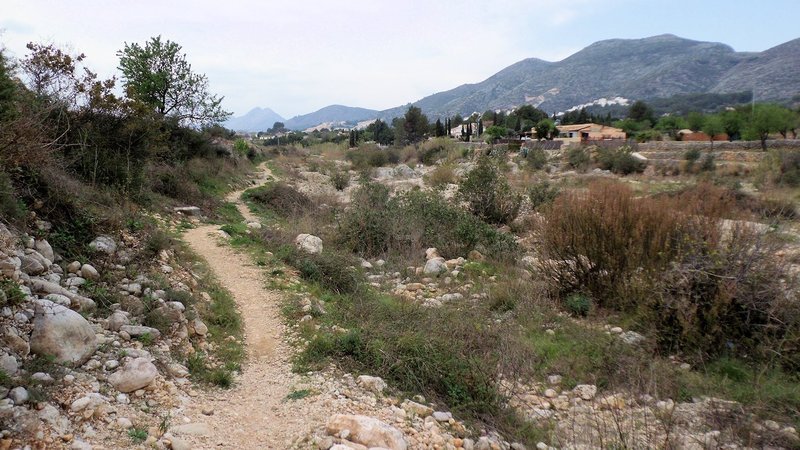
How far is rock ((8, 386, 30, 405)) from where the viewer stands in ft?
9.31

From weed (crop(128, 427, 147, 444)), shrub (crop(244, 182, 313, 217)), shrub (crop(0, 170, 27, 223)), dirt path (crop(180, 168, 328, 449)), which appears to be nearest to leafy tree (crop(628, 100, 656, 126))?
shrub (crop(244, 182, 313, 217))

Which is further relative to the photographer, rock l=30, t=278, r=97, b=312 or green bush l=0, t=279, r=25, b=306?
rock l=30, t=278, r=97, b=312

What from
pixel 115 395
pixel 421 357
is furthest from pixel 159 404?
pixel 421 357

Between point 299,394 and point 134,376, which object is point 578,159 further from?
point 134,376

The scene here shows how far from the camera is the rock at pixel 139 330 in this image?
13.9 feet

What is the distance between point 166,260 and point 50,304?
2.57m

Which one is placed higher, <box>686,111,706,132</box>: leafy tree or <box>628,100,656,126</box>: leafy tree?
<box>628,100,656,126</box>: leafy tree

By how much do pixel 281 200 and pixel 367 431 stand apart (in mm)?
13235

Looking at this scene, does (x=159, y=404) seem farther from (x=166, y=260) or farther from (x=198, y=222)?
(x=198, y=222)

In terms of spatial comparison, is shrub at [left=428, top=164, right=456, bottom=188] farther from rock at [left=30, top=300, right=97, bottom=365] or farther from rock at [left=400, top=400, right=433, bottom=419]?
rock at [left=30, top=300, right=97, bottom=365]

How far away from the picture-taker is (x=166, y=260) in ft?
20.6

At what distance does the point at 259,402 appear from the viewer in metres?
4.05

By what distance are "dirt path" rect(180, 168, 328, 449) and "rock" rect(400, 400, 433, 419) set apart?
710 mm

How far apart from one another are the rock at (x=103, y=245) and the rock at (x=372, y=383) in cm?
335
